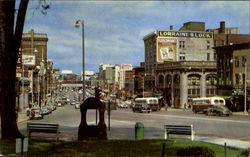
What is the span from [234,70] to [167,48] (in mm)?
35347

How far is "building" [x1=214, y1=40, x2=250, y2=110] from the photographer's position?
218 feet

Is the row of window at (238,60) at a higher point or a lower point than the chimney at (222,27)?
lower

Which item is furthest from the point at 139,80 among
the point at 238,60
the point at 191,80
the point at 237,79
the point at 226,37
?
the point at 237,79

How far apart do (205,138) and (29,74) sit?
74.7 m

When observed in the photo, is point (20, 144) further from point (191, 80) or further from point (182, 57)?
point (182, 57)

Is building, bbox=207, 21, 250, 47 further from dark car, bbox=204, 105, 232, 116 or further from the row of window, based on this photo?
dark car, bbox=204, 105, 232, 116

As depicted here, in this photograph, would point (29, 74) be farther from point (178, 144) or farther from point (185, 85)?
point (178, 144)

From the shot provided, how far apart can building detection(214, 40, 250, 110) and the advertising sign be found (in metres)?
27.5

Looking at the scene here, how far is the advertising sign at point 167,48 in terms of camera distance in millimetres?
103938

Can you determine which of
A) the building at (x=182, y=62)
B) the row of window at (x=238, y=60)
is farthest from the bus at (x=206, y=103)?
the building at (x=182, y=62)

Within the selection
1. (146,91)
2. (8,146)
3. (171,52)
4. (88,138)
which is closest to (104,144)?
(88,138)

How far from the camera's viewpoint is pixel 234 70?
70.7 meters

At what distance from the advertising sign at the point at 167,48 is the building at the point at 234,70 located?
27451 mm

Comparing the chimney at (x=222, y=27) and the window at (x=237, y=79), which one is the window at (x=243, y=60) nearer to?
the window at (x=237, y=79)
